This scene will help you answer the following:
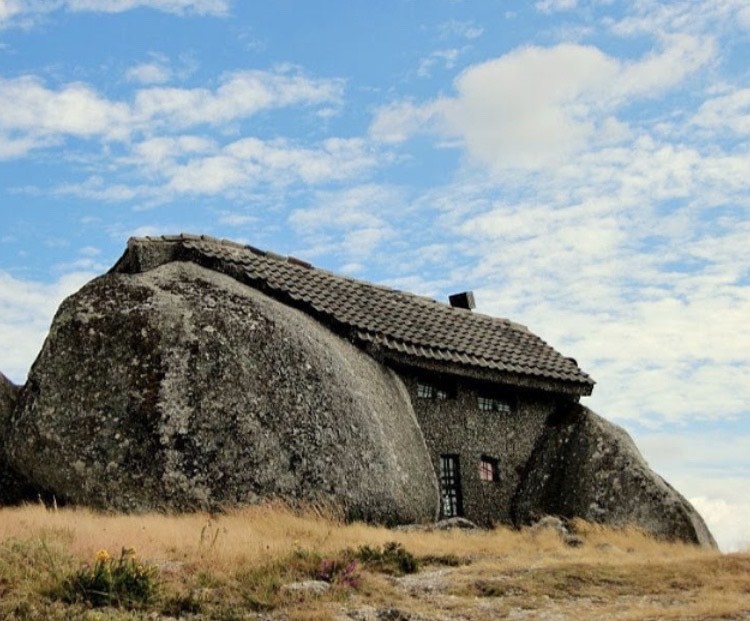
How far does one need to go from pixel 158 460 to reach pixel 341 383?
423 centimetres

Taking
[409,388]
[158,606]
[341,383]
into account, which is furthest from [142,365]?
[158,606]

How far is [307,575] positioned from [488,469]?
12342 millimetres

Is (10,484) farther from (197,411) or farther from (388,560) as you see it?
(388,560)

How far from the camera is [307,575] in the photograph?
55.4 feet

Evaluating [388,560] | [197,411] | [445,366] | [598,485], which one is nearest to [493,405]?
[445,366]

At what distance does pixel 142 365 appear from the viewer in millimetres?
23031

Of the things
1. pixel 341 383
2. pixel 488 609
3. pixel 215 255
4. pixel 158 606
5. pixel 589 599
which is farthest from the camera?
pixel 215 255

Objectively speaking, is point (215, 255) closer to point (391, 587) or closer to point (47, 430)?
point (47, 430)

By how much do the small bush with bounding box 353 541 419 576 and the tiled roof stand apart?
8777mm

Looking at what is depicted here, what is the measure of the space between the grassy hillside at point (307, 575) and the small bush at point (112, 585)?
0.02 metres

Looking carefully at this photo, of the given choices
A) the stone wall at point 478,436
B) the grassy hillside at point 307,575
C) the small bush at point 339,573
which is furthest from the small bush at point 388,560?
the stone wall at point 478,436

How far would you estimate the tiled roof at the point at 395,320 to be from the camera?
27.1 meters

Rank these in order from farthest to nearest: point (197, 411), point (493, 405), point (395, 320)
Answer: point (493, 405)
point (395, 320)
point (197, 411)

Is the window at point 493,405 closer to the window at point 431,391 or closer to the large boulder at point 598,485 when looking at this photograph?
the window at point 431,391
